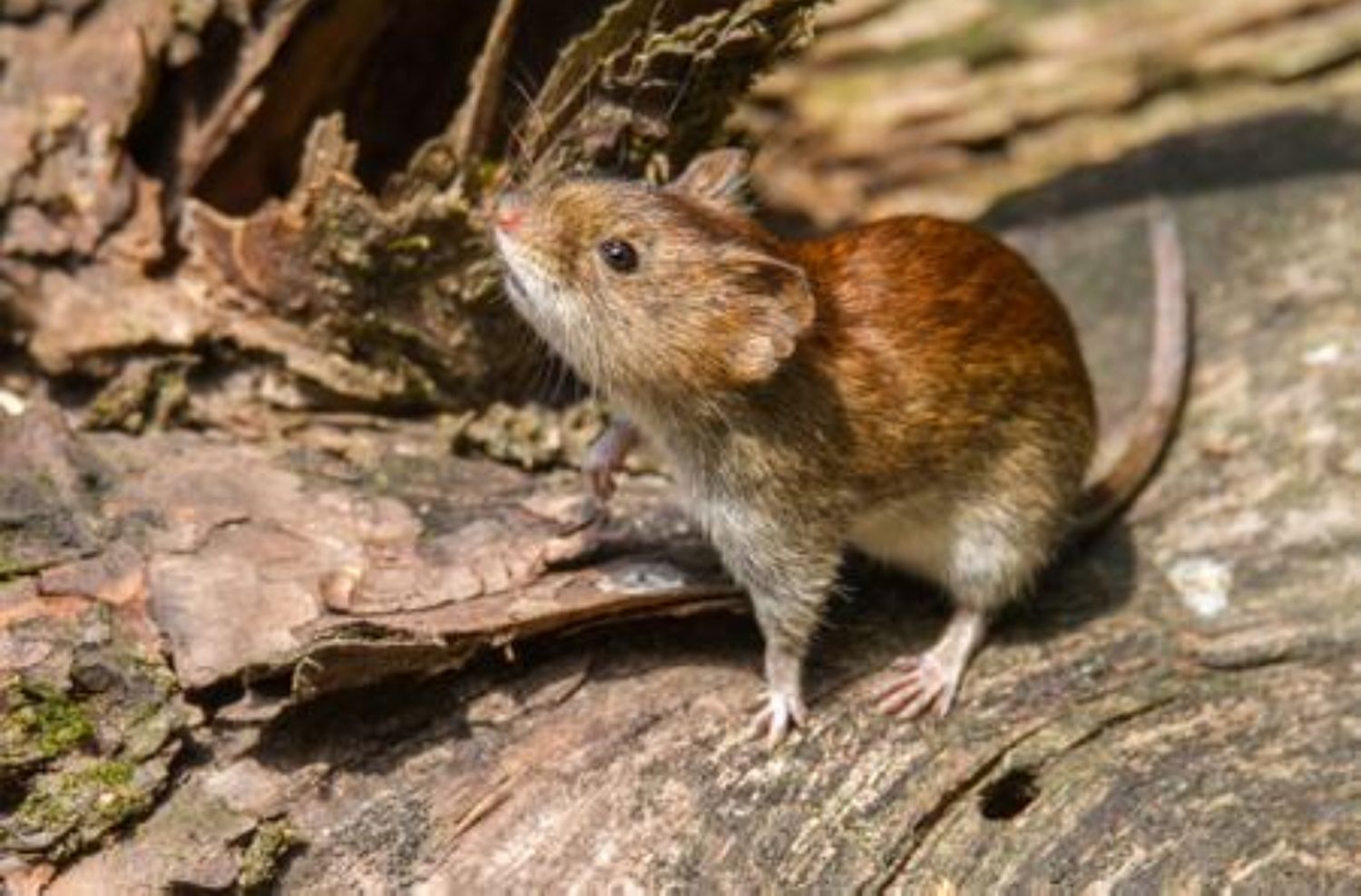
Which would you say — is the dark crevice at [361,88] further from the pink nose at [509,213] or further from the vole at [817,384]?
the vole at [817,384]

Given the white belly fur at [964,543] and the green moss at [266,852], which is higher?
the green moss at [266,852]

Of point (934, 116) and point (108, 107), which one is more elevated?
point (108, 107)

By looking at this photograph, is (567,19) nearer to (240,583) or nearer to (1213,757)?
(240,583)

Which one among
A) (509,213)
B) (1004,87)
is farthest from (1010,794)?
(1004,87)

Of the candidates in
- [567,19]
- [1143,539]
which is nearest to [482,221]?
[567,19]

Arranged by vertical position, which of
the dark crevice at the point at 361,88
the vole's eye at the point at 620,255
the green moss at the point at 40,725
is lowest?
the green moss at the point at 40,725

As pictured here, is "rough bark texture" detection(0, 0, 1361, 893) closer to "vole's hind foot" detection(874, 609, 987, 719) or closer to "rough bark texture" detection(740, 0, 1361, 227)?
"vole's hind foot" detection(874, 609, 987, 719)

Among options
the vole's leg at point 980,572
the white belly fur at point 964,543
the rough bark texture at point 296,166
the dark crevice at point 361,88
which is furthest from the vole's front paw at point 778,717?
the dark crevice at point 361,88

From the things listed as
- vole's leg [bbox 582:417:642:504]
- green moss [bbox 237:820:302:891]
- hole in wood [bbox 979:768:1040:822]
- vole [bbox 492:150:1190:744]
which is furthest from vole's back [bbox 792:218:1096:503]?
green moss [bbox 237:820:302:891]
